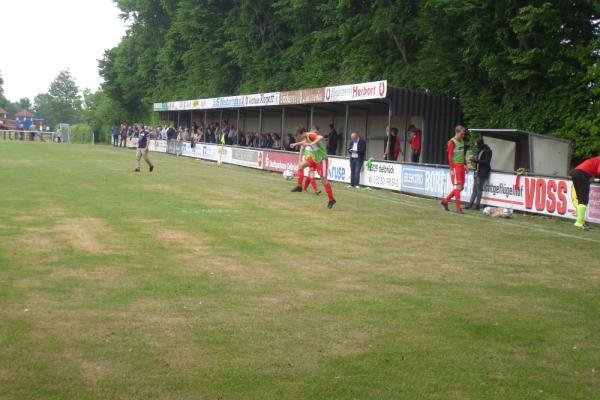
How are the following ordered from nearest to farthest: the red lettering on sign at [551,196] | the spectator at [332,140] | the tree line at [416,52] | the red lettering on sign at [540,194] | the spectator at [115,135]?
the red lettering on sign at [551,196]
the red lettering on sign at [540,194]
the tree line at [416,52]
the spectator at [332,140]
the spectator at [115,135]

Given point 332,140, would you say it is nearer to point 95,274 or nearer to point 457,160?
point 457,160

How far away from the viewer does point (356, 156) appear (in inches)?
925

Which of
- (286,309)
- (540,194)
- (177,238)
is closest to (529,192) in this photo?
(540,194)

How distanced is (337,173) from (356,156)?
2777 millimetres

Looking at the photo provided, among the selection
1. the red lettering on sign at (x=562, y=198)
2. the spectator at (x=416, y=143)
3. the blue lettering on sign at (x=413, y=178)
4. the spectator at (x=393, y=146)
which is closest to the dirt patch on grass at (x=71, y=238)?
the red lettering on sign at (x=562, y=198)

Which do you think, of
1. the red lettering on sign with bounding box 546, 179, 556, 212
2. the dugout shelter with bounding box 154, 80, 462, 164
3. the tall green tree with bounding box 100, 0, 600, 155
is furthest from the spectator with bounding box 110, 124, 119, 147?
the red lettering on sign with bounding box 546, 179, 556, 212

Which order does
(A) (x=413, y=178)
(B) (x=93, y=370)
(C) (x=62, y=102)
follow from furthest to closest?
(C) (x=62, y=102), (A) (x=413, y=178), (B) (x=93, y=370)

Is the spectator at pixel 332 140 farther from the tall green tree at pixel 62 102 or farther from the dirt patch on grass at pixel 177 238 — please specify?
the tall green tree at pixel 62 102

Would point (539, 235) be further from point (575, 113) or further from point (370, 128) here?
point (370, 128)

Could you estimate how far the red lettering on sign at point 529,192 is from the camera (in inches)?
659

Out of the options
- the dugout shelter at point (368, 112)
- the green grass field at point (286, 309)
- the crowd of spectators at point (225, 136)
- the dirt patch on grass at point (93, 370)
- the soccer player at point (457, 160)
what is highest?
the dugout shelter at point (368, 112)

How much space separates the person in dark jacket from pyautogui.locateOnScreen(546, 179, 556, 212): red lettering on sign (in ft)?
26.5

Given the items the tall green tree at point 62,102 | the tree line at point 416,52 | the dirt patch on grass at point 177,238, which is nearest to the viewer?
the dirt patch on grass at point 177,238

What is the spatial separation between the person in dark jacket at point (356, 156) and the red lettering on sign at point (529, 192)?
741 centimetres
